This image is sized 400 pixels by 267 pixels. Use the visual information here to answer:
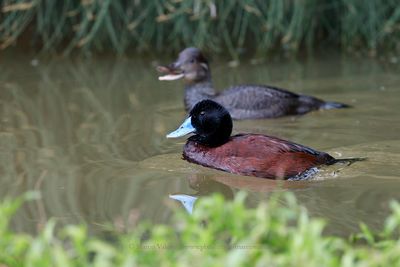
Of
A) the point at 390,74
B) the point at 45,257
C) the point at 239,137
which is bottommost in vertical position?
the point at 390,74

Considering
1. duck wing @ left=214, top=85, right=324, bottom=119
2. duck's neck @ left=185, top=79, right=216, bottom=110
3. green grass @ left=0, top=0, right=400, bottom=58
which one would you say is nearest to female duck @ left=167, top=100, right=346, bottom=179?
Result: duck wing @ left=214, top=85, right=324, bottom=119

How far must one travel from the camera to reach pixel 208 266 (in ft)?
11.6

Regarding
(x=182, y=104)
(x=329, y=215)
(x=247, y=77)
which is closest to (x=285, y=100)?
(x=182, y=104)

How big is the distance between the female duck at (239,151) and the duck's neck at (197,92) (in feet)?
7.39

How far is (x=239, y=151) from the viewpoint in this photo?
21.6 feet

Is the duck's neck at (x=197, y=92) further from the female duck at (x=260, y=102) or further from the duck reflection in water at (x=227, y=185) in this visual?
the duck reflection in water at (x=227, y=185)

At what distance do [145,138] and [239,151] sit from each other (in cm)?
157

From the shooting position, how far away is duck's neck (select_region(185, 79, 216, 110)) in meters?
9.25

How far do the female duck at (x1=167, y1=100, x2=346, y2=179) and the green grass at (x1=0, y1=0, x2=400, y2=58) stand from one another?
4259 millimetres

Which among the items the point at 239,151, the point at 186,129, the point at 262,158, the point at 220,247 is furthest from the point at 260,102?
the point at 220,247

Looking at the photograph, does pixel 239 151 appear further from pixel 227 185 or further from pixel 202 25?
pixel 202 25

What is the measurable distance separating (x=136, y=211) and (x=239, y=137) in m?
1.35

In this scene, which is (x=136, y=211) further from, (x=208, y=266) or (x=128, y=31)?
(x=128, y=31)

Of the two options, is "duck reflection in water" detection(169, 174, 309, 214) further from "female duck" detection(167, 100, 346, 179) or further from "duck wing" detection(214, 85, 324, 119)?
"duck wing" detection(214, 85, 324, 119)
